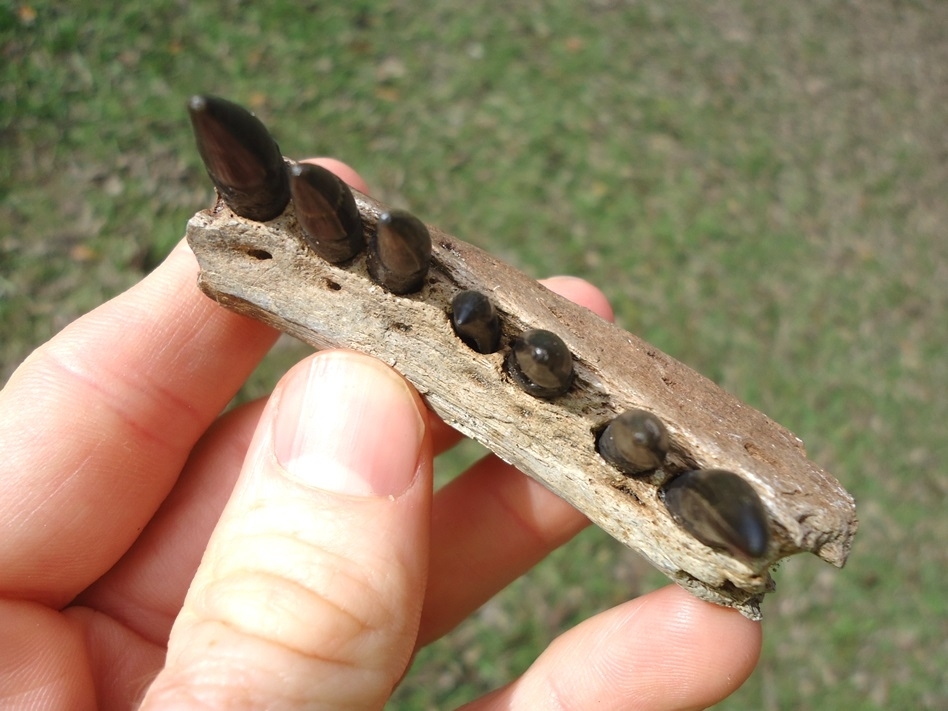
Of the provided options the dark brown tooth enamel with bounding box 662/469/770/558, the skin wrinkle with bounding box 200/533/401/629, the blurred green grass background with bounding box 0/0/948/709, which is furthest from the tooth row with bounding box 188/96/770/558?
the blurred green grass background with bounding box 0/0/948/709

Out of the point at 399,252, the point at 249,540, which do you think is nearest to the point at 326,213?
the point at 399,252

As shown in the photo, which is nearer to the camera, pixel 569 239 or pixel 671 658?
pixel 671 658

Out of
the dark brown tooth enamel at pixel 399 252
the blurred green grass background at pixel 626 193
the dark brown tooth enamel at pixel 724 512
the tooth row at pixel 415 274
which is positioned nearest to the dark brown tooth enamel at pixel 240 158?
the tooth row at pixel 415 274

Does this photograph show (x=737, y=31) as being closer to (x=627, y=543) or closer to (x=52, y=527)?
(x=627, y=543)

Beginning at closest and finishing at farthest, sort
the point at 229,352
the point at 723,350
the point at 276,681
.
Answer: the point at 276,681 < the point at 229,352 < the point at 723,350

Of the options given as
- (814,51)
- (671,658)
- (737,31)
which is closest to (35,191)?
(671,658)

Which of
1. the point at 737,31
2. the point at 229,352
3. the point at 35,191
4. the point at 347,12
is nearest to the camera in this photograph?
the point at 229,352

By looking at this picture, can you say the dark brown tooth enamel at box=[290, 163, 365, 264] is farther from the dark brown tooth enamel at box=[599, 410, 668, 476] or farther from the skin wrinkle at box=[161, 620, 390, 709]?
the skin wrinkle at box=[161, 620, 390, 709]
